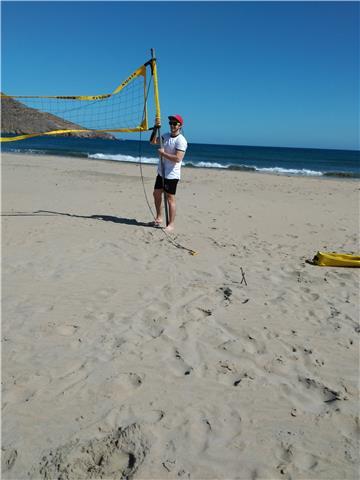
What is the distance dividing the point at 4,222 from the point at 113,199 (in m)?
3.03

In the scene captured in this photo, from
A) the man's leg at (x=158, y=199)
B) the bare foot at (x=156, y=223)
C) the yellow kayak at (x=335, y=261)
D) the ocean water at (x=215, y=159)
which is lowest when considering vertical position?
the yellow kayak at (x=335, y=261)

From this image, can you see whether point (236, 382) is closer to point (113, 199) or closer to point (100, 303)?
point (100, 303)

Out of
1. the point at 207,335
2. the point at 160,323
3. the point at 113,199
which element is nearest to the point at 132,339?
the point at 160,323

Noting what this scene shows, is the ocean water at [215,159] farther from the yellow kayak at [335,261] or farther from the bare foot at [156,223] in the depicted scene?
the yellow kayak at [335,261]

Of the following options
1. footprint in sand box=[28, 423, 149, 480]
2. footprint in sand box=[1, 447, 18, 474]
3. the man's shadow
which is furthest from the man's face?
footprint in sand box=[1, 447, 18, 474]

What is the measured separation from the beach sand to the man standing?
2.30 feet

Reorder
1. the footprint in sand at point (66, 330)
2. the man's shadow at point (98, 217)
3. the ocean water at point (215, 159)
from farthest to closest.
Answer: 1. the ocean water at point (215, 159)
2. the man's shadow at point (98, 217)
3. the footprint in sand at point (66, 330)

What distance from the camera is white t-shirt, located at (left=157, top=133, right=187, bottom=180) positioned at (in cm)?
563

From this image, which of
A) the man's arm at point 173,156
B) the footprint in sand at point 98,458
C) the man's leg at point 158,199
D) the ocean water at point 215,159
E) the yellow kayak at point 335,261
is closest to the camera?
the footprint in sand at point 98,458

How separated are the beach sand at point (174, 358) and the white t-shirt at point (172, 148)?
0.99m

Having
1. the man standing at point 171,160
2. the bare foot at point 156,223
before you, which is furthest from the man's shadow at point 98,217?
the man standing at point 171,160

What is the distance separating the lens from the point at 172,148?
5719 mm

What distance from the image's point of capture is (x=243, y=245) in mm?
5539

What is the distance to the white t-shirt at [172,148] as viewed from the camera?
5.63 m
